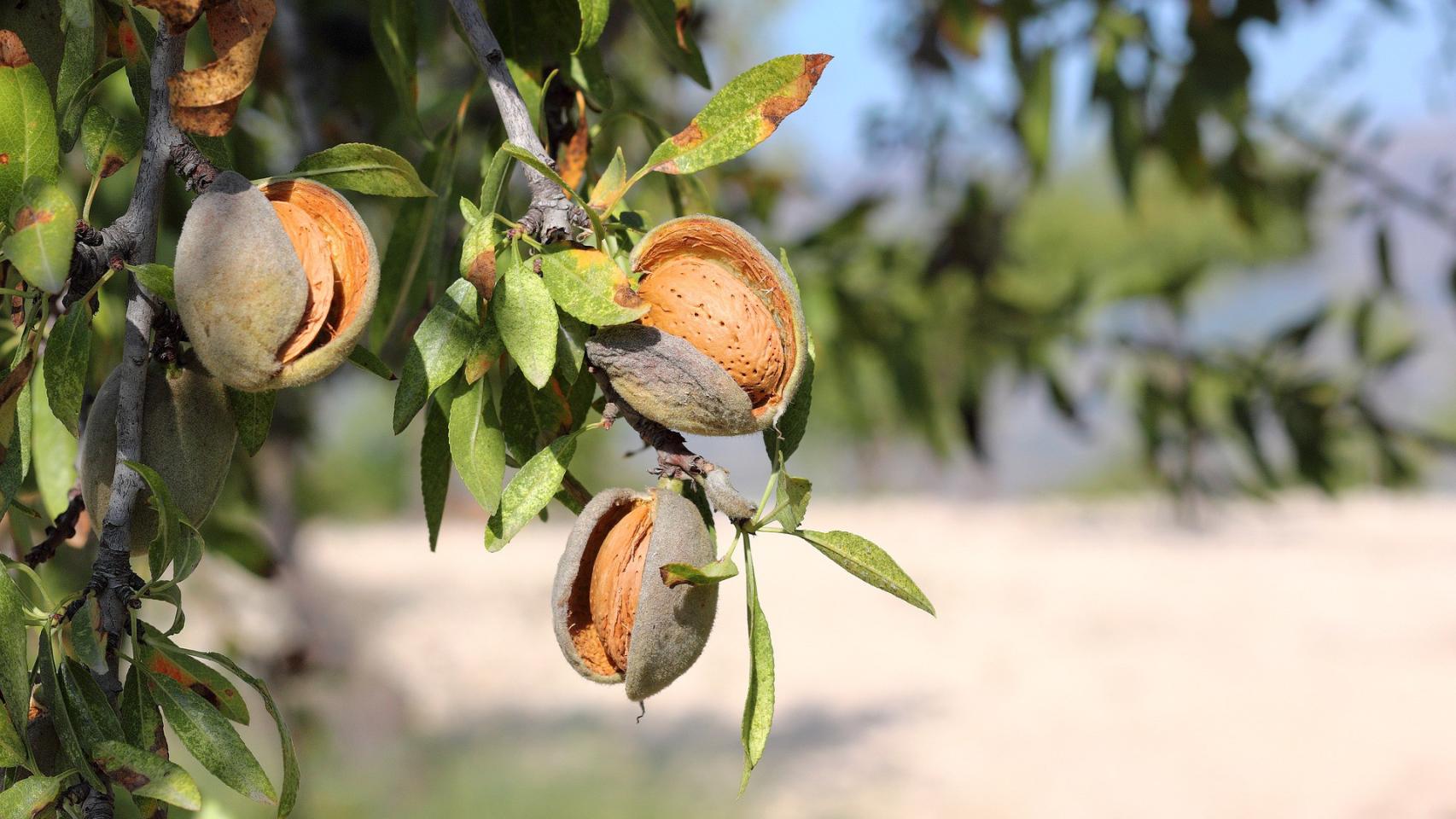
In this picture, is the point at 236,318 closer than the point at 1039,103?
Yes

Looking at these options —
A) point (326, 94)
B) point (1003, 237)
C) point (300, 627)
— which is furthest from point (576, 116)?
point (300, 627)

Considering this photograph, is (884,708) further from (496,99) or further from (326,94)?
(496,99)

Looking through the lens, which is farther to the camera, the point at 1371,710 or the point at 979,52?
the point at 1371,710

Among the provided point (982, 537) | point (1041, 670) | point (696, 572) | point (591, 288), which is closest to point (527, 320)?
point (591, 288)

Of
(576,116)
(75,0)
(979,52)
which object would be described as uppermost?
(75,0)

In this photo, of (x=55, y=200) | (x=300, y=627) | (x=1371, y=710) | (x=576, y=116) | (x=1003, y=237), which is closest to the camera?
(x=55, y=200)

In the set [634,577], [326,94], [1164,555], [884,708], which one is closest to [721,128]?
[634,577]

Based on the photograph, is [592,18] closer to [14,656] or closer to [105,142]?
[105,142]

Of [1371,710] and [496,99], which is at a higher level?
[496,99]

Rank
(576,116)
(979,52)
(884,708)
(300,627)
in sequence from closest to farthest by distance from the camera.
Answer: (576,116) → (979,52) → (300,627) → (884,708)
